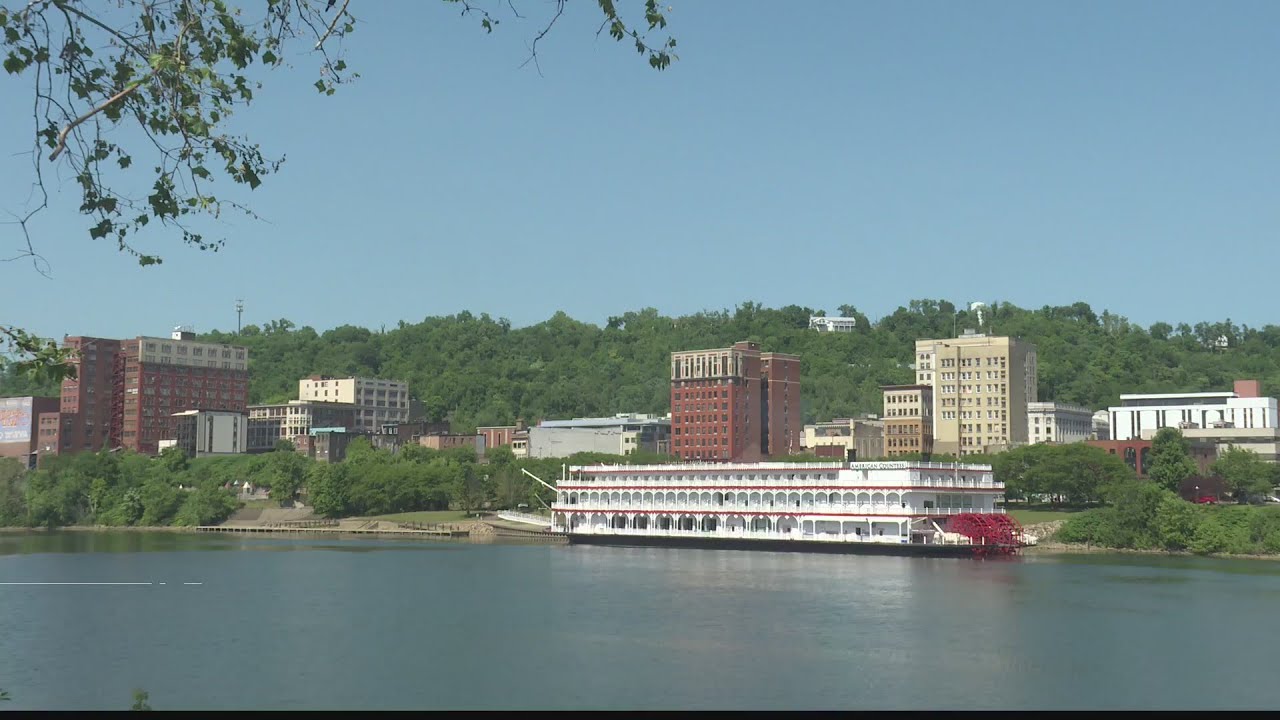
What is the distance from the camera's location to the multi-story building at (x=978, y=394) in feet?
564

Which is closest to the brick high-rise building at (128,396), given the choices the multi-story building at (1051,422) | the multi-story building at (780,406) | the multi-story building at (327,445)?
the multi-story building at (327,445)

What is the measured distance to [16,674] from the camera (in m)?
42.4

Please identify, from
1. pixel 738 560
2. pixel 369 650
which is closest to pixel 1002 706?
pixel 369 650

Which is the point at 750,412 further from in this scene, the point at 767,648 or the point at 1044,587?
the point at 767,648

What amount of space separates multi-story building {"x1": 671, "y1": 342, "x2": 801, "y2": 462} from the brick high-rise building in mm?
69299

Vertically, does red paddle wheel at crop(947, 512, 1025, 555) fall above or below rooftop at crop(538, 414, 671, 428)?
below

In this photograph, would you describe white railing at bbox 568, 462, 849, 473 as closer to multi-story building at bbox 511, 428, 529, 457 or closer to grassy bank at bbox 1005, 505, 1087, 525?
grassy bank at bbox 1005, 505, 1087, 525

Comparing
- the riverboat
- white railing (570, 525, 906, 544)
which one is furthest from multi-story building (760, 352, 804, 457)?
white railing (570, 525, 906, 544)

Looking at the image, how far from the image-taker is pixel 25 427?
184 metres

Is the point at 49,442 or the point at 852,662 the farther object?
the point at 49,442

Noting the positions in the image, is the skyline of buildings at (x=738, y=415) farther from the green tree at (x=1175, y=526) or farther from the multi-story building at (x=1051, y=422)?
the green tree at (x=1175, y=526)

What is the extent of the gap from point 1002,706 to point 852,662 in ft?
22.8

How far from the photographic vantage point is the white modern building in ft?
499

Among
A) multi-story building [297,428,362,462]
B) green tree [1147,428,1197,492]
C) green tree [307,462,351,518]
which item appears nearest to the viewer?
green tree [1147,428,1197,492]
